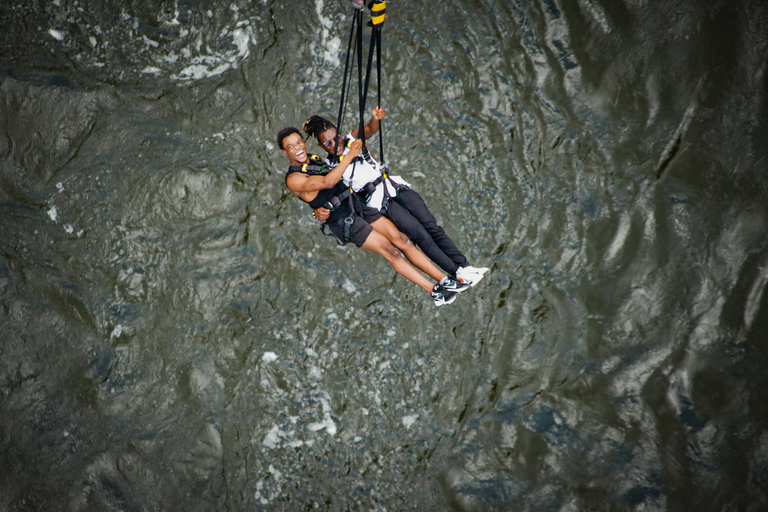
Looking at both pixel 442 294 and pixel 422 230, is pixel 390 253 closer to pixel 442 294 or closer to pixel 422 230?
pixel 422 230

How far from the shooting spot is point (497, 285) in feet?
14.6

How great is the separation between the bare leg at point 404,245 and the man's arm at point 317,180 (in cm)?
47

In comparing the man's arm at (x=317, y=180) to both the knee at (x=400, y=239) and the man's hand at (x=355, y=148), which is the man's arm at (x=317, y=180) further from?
the knee at (x=400, y=239)

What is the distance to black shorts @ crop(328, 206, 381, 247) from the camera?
341 centimetres

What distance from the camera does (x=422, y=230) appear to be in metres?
3.43

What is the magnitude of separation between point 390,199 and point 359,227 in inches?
11.2

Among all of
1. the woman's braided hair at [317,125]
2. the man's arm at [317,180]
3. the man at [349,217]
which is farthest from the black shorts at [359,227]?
the woman's braided hair at [317,125]

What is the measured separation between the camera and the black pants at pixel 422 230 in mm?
3410

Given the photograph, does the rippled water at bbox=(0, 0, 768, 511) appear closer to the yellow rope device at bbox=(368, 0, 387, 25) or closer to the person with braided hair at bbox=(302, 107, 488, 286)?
the person with braided hair at bbox=(302, 107, 488, 286)

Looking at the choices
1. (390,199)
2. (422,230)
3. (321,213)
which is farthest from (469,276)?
(321,213)

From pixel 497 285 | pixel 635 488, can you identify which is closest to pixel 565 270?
pixel 497 285

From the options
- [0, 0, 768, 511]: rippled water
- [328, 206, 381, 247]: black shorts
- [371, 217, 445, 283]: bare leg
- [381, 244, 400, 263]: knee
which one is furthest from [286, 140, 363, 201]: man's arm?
[0, 0, 768, 511]: rippled water

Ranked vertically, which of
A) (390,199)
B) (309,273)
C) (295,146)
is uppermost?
(295,146)

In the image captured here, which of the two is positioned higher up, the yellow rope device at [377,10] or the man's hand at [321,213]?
the yellow rope device at [377,10]
